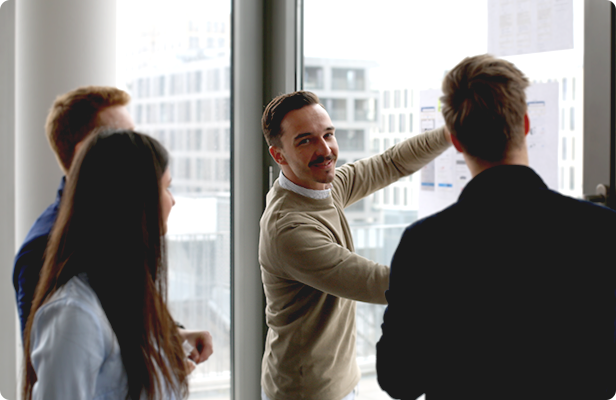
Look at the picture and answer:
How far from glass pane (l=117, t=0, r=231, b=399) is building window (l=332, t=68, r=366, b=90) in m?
0.60

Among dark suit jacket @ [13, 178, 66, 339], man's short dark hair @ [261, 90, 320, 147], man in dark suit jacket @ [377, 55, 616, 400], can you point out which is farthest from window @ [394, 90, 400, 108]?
dark suit jacket @ [13, 178, 66, 339]

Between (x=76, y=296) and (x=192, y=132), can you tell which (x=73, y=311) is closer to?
(x=76, y=296)

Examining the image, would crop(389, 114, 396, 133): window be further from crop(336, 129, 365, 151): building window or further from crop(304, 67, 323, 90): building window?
crop(304, 67, 323, 90): building window

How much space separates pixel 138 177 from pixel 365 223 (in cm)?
124

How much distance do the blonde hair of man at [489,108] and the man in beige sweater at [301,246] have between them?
1.97 ft

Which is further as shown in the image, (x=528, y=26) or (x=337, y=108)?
(x=337, y=108)

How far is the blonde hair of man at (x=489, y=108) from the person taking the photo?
1034mm

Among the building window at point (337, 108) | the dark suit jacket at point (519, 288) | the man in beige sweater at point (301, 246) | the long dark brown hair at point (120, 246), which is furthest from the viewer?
the building window at point (337, 108)

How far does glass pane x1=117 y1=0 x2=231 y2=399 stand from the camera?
2588 mm

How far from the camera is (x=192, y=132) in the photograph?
264 centimetres

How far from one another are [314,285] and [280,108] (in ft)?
1.89

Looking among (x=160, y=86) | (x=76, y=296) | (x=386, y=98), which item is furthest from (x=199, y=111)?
(x=76, y=296)

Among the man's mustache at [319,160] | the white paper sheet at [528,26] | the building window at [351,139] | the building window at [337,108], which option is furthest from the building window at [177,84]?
the white paper sheet at [528,26]

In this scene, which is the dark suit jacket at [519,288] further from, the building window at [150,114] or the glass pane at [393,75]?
the building window at [150,114]
